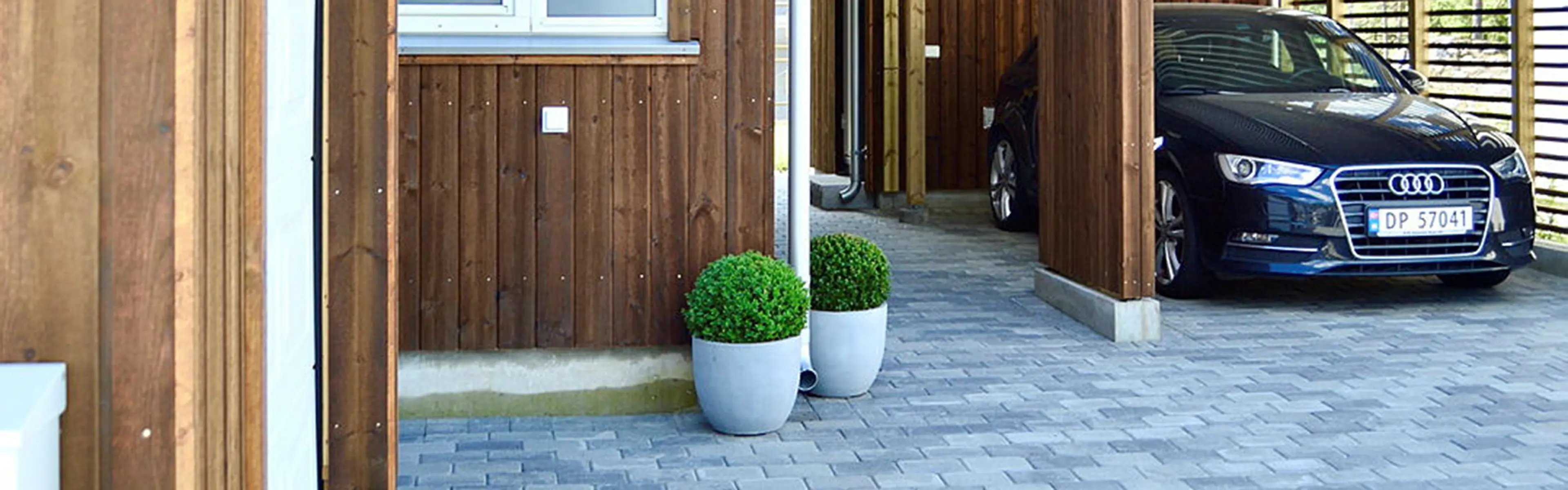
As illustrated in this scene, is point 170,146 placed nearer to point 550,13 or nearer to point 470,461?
point 470,461

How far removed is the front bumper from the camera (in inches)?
325

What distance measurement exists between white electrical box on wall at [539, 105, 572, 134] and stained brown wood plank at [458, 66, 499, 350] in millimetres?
163

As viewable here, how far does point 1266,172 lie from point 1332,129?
476 millimetres

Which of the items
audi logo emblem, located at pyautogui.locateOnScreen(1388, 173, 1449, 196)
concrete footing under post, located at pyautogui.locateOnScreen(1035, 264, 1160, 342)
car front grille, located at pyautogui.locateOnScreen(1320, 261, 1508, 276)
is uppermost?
audi logo emblem, located at pyautogui.locateOnScreen(1388, 173, 1449, 196)

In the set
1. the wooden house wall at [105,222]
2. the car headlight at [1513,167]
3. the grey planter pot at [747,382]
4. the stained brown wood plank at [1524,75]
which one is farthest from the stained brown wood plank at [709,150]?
the stained brown wood plank at [1524,75]

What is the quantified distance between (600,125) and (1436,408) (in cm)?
292

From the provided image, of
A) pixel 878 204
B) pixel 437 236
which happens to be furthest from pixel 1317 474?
pixel 878 204

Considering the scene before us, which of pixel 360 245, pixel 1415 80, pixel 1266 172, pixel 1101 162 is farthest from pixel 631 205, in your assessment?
pixel 1415 80

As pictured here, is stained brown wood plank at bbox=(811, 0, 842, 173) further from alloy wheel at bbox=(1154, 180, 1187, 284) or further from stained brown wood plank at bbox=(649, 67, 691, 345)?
stained brown wood plank at bbox=(649, 67, 691, 345)

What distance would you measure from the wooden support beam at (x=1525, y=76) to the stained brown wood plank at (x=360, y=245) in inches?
298

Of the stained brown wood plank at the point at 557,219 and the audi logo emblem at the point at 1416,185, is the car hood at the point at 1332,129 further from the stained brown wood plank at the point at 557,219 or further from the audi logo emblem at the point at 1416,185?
the stained brown wood plank at the point at 557,219

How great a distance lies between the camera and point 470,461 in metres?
5.55

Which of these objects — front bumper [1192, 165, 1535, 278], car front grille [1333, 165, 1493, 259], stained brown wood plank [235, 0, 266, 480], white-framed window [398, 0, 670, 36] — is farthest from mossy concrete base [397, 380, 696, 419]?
stained brown wood plank [235, 0, 266, 480]

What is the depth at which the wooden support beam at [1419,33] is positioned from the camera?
11.0 meters
